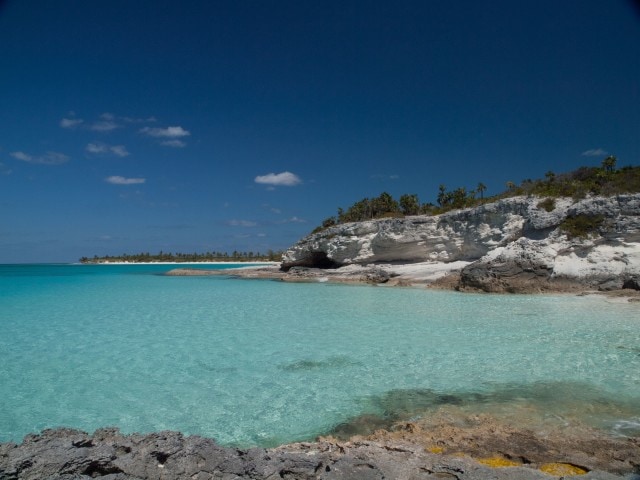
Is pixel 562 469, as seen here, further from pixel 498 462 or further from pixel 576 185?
pixel 576 185

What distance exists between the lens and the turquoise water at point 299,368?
20.3ft

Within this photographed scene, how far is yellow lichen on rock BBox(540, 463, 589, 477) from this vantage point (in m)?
4.04

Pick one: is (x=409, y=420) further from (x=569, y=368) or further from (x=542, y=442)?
(x=569, y=368)

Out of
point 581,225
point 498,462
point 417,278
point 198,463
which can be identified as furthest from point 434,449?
point 417,278

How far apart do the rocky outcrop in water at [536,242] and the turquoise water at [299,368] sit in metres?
7.06

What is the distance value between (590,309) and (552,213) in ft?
35.0

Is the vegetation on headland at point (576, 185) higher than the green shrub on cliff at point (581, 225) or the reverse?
higher

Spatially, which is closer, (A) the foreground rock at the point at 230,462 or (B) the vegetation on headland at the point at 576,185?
(A) the foreground rock at the point at 230,462

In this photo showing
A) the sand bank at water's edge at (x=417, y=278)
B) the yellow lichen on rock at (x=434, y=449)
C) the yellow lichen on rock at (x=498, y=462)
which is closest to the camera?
the yellow lichen on rock at (x=498, y=462)

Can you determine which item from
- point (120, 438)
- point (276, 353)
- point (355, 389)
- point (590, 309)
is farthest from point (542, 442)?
point (590, 309)

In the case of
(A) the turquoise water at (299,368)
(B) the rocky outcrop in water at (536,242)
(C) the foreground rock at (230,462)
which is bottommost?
(A) the turquoise water at (299,368)

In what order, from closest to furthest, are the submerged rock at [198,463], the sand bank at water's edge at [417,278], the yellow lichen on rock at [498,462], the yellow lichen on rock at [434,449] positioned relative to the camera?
1. the submerged rock at [198,463]
2. the yellow lichen on rock at [498,462]
3. the yellow lichen on rock at [434,449]
4. the sand bank at water's edge at [417,278]

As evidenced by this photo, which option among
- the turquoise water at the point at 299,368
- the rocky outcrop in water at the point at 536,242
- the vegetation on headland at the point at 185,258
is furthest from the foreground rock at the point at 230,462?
the vegetation on headland at the point at 185,258

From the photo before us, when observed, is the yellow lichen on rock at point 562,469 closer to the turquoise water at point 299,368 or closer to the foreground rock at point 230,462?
the foreground rock at point 230,462
